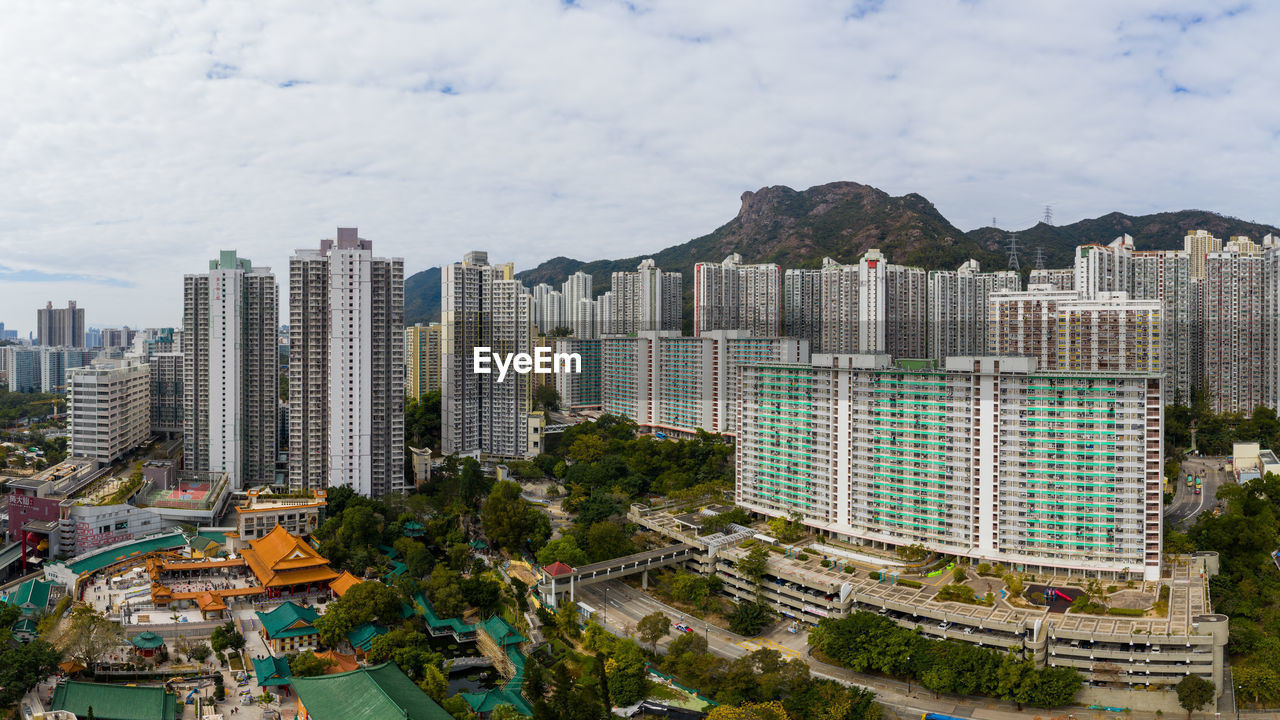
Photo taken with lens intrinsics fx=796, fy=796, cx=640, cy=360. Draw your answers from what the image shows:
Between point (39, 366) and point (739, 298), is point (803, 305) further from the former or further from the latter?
point (39, 366)

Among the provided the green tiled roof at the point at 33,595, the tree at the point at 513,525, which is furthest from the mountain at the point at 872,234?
the green tiled roof at the point at 33,595

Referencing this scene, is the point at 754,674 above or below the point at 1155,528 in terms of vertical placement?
below

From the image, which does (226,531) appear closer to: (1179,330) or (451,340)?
(451,340)

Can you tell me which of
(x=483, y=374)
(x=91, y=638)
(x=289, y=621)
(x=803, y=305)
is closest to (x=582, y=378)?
(x=483, y=374)

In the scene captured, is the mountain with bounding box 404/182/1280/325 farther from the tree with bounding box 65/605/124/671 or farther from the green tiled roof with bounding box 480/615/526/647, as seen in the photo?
the tree with bounding box 65/605/124/671

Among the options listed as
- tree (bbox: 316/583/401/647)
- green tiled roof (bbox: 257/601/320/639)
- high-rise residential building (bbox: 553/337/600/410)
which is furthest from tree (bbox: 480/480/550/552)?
high-rise residential building (bbox: 553/337/600/410)

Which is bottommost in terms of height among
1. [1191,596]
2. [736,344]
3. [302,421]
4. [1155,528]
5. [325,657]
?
[325,657]

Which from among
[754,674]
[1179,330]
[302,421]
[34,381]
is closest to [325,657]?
[754,674]
